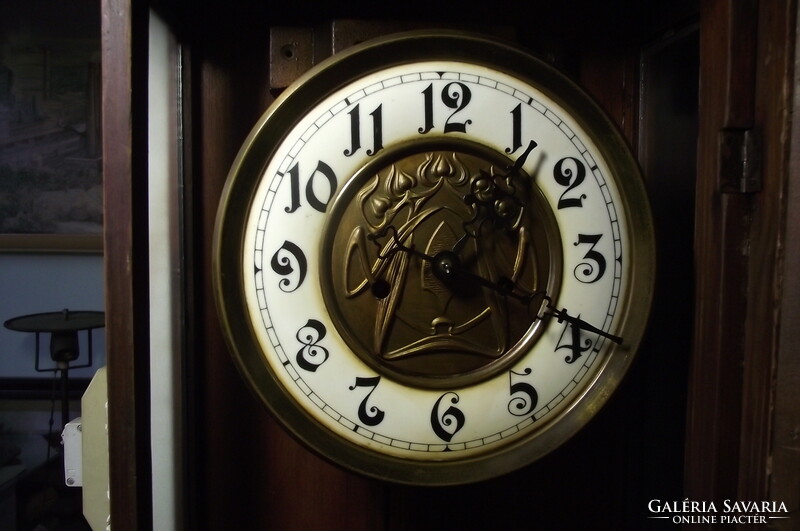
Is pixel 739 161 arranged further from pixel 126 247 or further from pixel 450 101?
pixel 126 247

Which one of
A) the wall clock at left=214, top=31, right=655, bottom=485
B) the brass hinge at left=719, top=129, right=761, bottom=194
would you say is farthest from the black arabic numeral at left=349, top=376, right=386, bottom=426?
the brass hinge at left=719, top=129, right=761, bottom=194

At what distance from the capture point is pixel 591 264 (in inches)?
24.3

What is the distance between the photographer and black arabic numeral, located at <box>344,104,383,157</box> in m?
0.59

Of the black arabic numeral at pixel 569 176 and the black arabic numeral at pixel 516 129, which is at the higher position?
the black arabic numeral at pixel 516 129

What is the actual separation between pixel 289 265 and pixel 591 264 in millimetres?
293

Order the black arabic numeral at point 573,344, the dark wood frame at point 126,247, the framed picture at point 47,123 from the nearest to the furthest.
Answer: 1. the dark wood frame at point 126,247
2. the black arabic numeral at point 573,344
3. the framed picture at point 47,123

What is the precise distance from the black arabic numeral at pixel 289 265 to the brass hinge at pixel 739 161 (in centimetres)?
39

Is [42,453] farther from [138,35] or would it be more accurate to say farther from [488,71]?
[488,71]

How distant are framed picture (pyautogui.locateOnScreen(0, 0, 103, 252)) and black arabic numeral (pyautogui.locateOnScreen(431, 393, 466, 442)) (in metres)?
1.72

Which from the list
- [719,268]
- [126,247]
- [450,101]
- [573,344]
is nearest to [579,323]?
[573,344]

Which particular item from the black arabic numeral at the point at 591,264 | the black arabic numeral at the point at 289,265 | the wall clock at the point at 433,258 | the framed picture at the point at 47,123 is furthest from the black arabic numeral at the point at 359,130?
the framed picture at the point at 47,123

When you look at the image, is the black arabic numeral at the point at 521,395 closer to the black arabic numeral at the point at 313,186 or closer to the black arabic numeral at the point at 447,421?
the black arabic numeral at the point at 447,421

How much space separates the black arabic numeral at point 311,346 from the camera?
60 cm

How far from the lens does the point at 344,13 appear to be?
72cm
